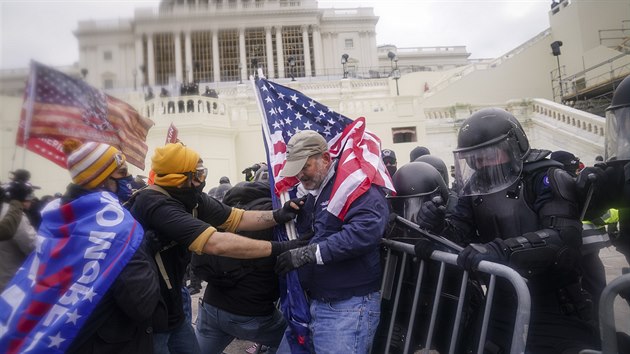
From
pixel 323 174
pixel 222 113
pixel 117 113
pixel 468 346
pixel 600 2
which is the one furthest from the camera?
pixel 600 2

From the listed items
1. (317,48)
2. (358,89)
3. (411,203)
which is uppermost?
(317,48)

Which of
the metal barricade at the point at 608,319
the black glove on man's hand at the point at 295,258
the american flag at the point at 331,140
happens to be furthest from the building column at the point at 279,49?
the metal barricade at the point at 608,319

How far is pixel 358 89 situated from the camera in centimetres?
2769

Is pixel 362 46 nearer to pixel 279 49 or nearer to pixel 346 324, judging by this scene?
pixel 279 49

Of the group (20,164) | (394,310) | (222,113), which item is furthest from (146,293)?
(222,113)

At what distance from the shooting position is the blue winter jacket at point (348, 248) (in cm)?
229

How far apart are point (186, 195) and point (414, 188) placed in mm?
1688

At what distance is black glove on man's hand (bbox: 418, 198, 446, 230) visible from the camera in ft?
8.42

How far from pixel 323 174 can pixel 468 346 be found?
1346 mm

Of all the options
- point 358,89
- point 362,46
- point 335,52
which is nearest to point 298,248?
point 358,89

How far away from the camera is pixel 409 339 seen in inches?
103

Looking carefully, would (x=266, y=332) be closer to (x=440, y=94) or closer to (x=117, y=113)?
(x=117, y=113)

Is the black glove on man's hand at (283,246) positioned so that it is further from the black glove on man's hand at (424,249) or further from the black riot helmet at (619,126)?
the black riot helmet at (619,126)

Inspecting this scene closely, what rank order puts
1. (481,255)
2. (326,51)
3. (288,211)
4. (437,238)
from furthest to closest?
(326,51) → (288,211) → (437,238) → (481,255)
